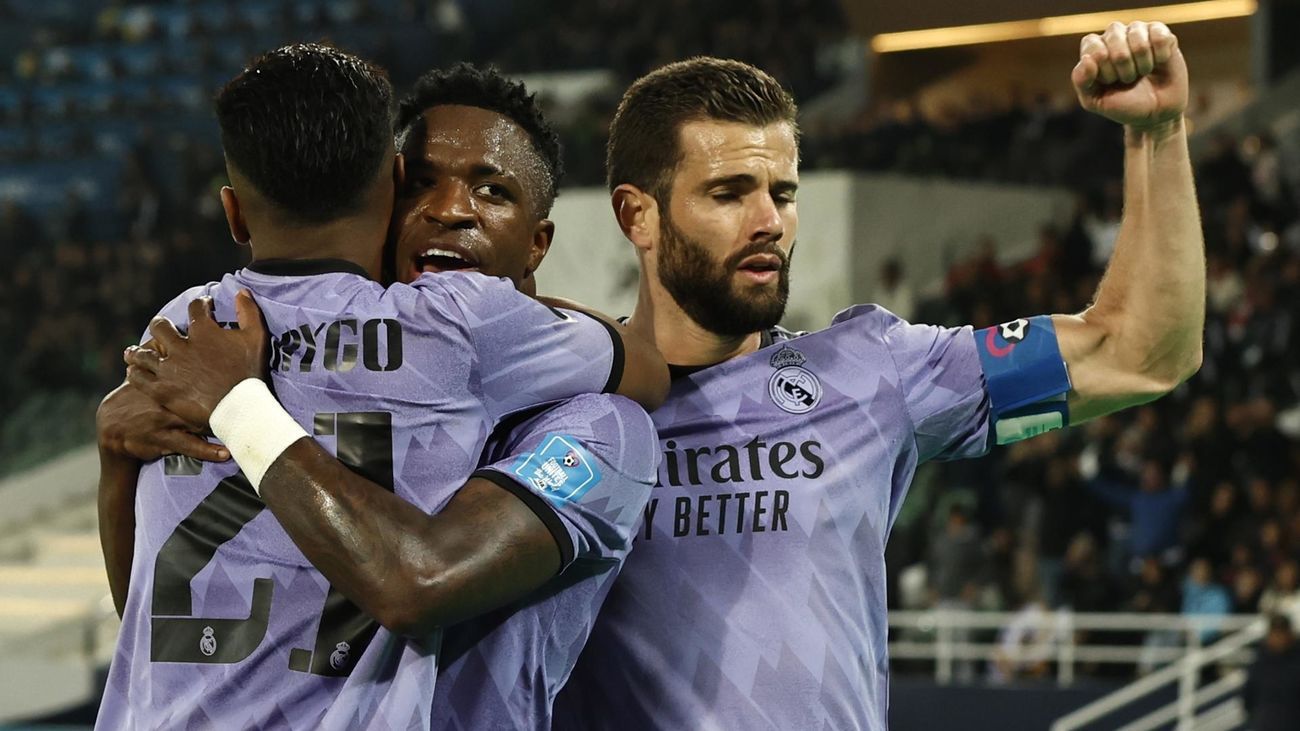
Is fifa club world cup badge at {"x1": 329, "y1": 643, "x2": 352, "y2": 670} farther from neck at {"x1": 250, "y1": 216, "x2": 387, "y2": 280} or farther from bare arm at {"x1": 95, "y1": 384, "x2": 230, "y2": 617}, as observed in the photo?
neck at {"x1": 250, "y1": 216, "x2": 387, "y2": 280}

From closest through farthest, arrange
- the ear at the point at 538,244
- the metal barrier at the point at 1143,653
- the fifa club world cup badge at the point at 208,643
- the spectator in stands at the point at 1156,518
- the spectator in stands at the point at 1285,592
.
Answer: the fifa club world cup badge at the point at 208,643
the ear at the point at 538,244
the spectator in stands at the point at 1285,592
the metal barrier at the point at 1143,653
the spectator in stands at the point at 1156,518

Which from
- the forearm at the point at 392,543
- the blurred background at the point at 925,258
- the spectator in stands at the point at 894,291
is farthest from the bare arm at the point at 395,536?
the spectator in stands at the point at 894,291

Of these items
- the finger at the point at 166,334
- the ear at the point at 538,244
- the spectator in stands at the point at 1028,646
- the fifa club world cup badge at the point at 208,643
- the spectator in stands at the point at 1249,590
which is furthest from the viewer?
the spectator in stands at the point at 1028,646

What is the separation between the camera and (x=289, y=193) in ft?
7.25

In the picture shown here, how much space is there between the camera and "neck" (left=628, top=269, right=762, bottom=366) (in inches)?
119

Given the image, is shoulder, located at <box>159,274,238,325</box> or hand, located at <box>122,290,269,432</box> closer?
hand, located at <box>122,290,269,432</box>

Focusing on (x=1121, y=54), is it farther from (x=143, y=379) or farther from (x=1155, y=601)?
(x=1155, y=601)

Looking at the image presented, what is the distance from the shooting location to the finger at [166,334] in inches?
88.0

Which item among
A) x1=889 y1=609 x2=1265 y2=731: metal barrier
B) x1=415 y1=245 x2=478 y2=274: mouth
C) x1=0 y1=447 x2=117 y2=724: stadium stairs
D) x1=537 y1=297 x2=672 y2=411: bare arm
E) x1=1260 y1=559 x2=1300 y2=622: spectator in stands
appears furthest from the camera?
x1=0 y1=447 x2=117 y2=724: stadium stairs

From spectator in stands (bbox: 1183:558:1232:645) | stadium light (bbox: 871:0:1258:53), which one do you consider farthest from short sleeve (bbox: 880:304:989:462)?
stadium light (bbox: 871:0:1258:53)

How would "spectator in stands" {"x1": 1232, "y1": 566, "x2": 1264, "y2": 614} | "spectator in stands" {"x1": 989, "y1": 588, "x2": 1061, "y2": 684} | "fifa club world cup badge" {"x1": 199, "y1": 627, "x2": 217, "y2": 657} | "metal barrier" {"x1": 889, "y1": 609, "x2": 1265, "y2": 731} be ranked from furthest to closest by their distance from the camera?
"spectator in stands" {"x1": 989, "y1": 588, "x2": 1061, "y2": 684}
"spectator in stands" {"x1": 1232, "y1": 566, "x2": 1264, "y2": 614}
"metal barrier" {"x1": 889, "y1": 609, "x2": 1265, "y2": 731}
"fifa club world cup badge" {"x1": 199, "y1": 627, "x2": 217, "y2": 657}

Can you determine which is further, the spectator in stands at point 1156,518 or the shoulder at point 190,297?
the spectator in stands at point 1156,518

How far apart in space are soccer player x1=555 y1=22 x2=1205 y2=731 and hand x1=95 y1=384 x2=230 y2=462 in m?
Result: 0.88

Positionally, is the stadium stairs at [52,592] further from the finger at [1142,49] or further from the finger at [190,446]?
the finger at [1142,49]
